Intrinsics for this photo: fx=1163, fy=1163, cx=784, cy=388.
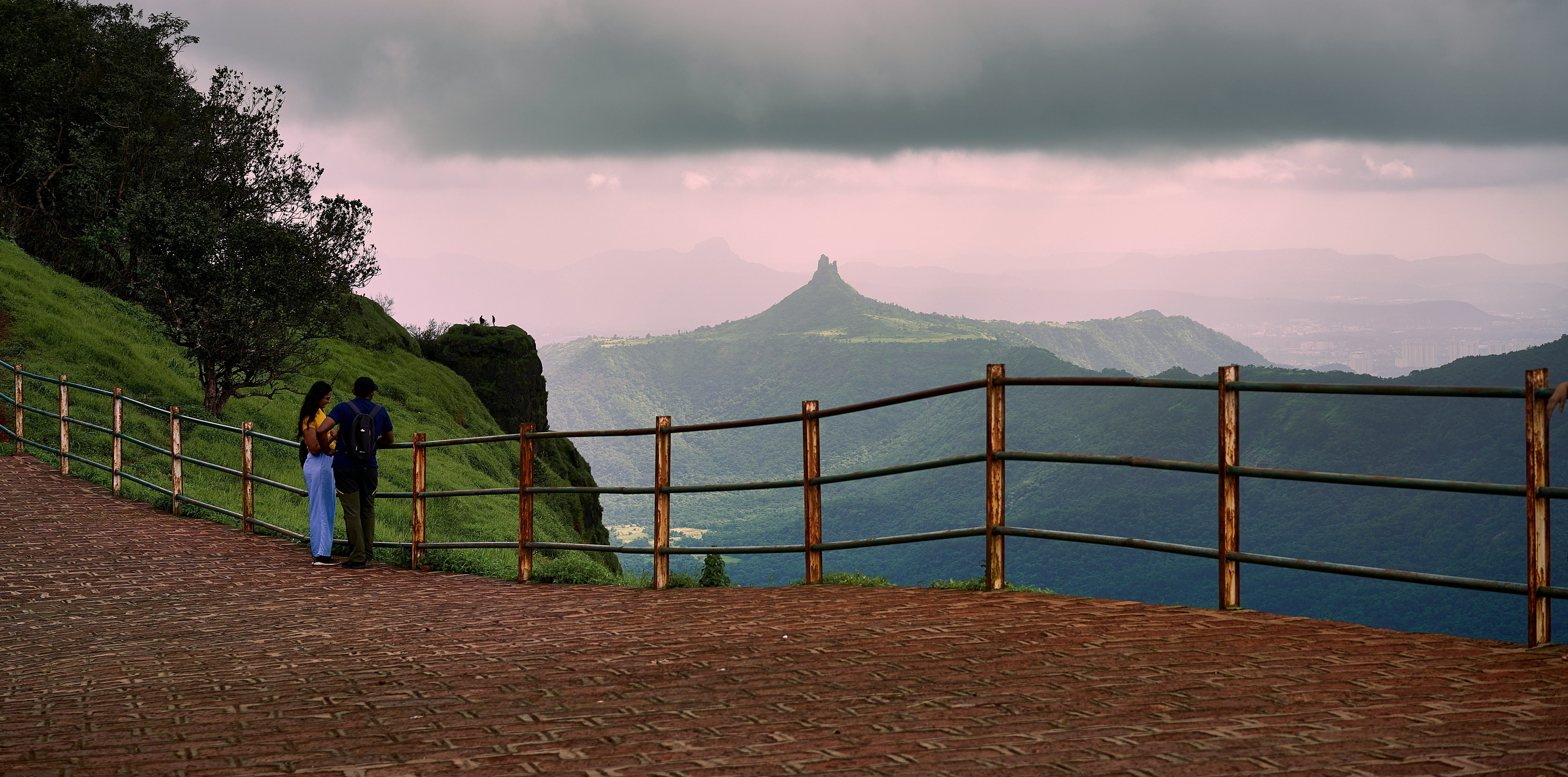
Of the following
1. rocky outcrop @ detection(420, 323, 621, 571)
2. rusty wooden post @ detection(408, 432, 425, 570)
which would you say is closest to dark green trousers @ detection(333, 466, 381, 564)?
rusty wooden post @ detection(408, 432, 425, 570)

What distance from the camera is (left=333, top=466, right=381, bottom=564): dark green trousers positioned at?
12.1 m

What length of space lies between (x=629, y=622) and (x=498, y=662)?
1374 mm

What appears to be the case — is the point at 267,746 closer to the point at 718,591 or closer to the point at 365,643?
the point at 365,643

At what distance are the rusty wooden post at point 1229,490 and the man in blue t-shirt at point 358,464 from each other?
26.3 ft

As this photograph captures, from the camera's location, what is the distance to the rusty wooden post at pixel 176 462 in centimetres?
1541

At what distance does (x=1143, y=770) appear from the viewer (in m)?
4.62

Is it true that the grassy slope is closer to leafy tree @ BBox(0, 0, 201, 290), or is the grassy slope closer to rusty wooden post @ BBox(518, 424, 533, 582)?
rusty wooden post @ BBox(518, 424, 533, 582)

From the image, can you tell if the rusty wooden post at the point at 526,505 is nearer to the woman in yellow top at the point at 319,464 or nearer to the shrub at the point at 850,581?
the woman in yellow top at the point at 319,464

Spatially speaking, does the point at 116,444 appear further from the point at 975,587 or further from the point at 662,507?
the point at 975,587

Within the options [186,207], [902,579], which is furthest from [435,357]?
[902,579]

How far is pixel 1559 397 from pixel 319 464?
434 inches

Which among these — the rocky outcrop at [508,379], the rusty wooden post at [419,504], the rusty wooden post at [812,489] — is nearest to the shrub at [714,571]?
the rusty wooden post at [419,504]

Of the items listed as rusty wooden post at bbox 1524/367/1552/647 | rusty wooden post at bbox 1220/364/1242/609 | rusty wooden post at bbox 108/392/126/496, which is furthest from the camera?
Answer: rusty wooden post at bbox 108/392/126/496

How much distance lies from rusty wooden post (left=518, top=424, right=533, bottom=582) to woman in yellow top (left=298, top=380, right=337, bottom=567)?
245cm
